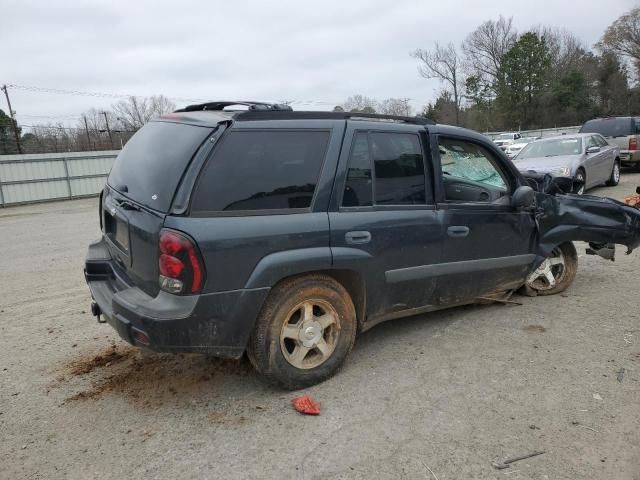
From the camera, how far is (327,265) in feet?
10.8

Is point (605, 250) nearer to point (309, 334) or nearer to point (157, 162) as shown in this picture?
point (309, 334)

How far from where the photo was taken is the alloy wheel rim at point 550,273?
5086 millimetres

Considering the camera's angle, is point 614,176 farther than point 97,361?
Yes

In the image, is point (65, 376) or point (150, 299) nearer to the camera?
point (150, 299)

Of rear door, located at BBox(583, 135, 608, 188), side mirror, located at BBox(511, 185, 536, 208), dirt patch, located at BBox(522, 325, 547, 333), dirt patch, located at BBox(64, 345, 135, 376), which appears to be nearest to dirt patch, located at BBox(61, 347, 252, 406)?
dirt patch, located at BBox(64, 345, 135, 376)

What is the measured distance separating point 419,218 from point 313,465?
193cm

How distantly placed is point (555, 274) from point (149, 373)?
13.3ft

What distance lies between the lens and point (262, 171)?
3148 mm

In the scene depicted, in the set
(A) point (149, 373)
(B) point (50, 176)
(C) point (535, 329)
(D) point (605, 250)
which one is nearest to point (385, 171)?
(C) point (535, 329)

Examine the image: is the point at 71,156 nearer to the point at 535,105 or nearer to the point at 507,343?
the point at 507,343

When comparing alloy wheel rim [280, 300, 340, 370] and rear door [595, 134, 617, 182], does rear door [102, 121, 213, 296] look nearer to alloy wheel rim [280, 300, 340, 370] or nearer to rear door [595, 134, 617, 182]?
alloy wheel rim [280, 300, 340, 370]

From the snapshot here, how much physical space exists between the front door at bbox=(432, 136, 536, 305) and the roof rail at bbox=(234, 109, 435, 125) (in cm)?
33

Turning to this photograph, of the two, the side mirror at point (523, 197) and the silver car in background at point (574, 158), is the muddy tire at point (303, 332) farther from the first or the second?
the silver car in background at point (574, 158)

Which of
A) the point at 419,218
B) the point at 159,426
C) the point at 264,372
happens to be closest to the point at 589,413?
the point at 419,218
